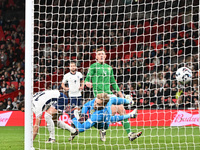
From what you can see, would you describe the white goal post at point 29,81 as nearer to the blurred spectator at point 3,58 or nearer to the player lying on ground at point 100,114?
the player lying on ground at point 100,114

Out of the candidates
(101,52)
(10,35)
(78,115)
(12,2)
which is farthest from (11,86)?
(101,52)

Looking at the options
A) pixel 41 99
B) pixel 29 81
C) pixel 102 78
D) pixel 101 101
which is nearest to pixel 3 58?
pixel 102 78

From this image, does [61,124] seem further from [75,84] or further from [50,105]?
[75,84]

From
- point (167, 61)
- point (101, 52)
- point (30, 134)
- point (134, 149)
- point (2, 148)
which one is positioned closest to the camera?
point (30, 134)

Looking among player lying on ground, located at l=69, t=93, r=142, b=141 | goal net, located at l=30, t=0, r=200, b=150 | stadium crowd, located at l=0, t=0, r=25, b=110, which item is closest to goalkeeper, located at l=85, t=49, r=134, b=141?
goal net, located at l=30, t=0, r=200, b=150

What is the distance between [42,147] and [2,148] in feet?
2.21

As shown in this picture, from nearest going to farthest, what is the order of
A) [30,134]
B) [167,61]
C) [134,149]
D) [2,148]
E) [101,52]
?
[30,134] < [134,149] < [2,148] < [101,52] < [167,61]

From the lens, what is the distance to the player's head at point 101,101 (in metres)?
7.04

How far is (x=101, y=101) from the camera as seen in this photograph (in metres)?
7.10

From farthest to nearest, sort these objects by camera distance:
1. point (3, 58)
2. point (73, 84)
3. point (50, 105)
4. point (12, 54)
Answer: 1. point (12, 54)
2. point (3, 58)
3. point (73, 84)
4. point (50, 105)

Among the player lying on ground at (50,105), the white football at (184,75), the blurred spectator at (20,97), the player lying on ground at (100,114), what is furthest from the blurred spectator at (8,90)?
the player lying on ground at (100,114)

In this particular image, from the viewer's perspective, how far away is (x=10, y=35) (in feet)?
58.8

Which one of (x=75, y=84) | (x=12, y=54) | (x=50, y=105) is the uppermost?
(x=12, y=54)

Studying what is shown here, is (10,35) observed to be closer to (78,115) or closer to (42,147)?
(78,115)
